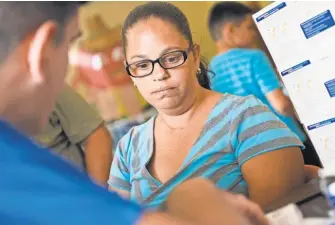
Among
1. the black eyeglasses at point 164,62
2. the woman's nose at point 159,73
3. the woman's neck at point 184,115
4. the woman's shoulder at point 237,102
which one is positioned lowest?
the woman's shoulder at point 237,102

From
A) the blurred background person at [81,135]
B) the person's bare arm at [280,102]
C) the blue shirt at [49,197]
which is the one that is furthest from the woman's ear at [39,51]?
the person's bare arm at [280,102]

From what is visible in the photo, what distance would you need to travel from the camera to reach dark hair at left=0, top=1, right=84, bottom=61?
0.54 meters

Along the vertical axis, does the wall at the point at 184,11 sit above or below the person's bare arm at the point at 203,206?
above

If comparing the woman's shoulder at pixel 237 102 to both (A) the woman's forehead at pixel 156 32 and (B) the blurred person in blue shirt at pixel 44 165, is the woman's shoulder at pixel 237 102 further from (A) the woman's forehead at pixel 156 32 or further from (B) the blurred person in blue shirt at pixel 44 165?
(B) the blurred person in blue shirt at pixel 44 165

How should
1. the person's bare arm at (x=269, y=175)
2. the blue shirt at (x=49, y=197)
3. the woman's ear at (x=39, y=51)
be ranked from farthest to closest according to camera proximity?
the person's bare arm at (x=269, y=175)
the woman's ear at (x=39, y=51)
the blue shirt at (x=49, y=197)

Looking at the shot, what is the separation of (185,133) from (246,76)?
0.58 ft

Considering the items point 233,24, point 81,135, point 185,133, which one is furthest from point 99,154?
point 233,24

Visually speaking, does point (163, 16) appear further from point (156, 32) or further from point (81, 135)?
point (81, 135)

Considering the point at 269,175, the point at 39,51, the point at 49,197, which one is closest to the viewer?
the point at 49,197

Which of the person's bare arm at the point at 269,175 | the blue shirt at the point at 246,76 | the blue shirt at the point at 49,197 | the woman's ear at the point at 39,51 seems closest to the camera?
the blue shirt at the point at 49,197

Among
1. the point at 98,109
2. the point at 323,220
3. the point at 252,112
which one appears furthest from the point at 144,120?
the point at 323,220

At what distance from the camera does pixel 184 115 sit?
0.85m

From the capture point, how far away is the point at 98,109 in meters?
0.88

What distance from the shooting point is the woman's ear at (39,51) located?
53 cm
